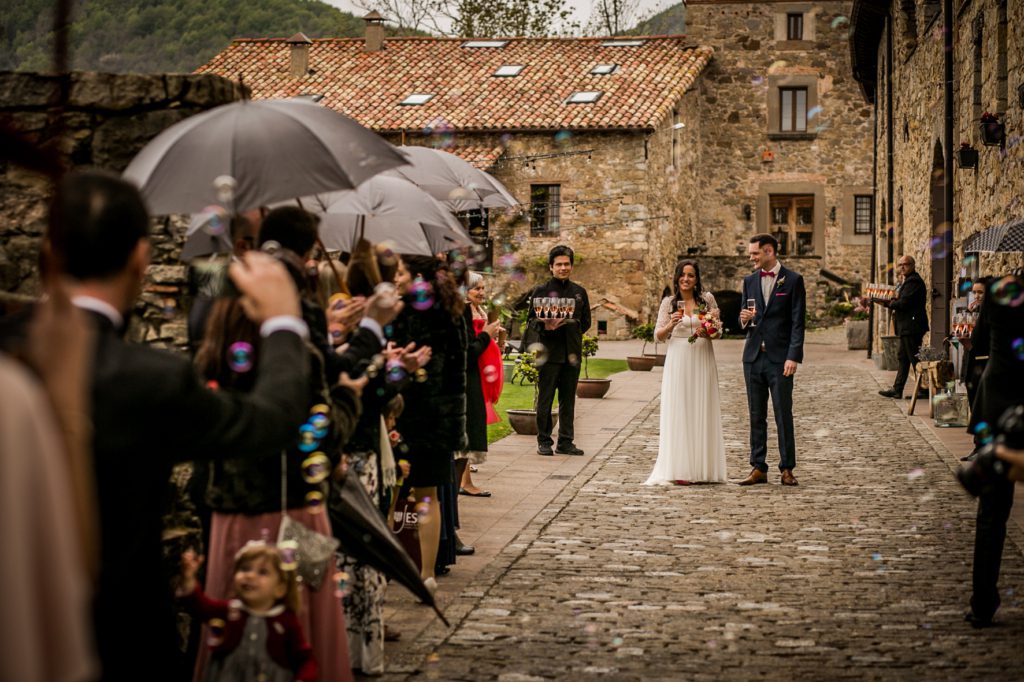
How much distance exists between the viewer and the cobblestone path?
565 centimetres

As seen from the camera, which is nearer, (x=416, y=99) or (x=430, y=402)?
(x=430, y=402)

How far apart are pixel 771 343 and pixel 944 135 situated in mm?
7596

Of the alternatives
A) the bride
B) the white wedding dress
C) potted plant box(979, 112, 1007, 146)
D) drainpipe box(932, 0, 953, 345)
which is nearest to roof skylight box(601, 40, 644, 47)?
drainpipe box(932, 0, 953, 345)

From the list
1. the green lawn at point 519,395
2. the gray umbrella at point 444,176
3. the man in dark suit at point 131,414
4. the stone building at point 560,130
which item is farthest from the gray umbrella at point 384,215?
the stone building at point 560,130

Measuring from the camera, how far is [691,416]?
35.4 feet

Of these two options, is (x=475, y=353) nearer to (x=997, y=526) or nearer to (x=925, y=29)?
(x=997, y=526)

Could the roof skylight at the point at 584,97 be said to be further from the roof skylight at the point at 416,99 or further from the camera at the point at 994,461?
the camera at the point at 994,461

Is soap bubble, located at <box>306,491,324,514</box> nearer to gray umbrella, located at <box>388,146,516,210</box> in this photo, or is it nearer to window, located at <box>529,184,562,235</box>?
gray umbrella, located at <box>388,146,516,210</box>

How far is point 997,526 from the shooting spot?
245 inches

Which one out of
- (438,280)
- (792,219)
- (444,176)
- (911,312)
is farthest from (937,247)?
(792,219)

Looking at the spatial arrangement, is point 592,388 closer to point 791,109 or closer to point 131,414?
point 131,414

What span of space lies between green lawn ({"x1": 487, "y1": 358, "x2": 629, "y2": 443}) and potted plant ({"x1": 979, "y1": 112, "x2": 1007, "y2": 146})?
603cm

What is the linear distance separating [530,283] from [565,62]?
7406 mm

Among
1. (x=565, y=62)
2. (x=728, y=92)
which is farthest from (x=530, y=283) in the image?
(x=728, y=92)
